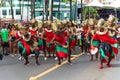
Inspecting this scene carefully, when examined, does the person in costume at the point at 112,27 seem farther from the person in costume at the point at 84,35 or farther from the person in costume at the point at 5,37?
the person in costume at the point at 5,37

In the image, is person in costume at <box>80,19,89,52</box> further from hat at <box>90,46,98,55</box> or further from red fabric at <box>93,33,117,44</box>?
red fabric at <box>93,33,117,44</box>

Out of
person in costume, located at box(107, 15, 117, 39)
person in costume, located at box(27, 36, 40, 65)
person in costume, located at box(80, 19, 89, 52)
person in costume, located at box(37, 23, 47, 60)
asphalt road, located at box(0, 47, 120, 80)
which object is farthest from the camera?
person in costume, located at box(80, 19, 89, 52)

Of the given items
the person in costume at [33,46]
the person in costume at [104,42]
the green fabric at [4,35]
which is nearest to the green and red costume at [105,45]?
the person in costume at [104,42]

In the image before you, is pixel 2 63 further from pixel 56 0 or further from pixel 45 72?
pixel 56 0

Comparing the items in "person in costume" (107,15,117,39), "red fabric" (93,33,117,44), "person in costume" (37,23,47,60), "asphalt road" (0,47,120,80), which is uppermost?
"person in costume" (107,15,117,39)

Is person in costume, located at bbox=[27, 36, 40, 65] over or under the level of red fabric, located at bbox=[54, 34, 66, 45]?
under

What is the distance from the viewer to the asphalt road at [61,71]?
16609 millimetres

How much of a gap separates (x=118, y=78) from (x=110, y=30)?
3.32 meters

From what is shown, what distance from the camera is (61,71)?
18.4 m

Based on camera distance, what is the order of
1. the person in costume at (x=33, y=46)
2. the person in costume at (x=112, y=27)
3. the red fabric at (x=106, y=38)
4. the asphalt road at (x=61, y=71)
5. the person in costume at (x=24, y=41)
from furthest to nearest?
the person in costume at (x=33, y=46) → the person in costume at (x=24, y=41) → the person in costume at (x=112, y=27) → the red fabric at (x=106, y=38) → the asphalt road at (x=61, y=71)

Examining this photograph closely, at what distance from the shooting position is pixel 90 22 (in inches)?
948

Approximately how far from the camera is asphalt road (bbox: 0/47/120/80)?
1661cm

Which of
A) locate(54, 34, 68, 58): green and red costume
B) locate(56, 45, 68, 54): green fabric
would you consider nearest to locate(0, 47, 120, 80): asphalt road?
locate(54, 34, 68, 58): green and red costume

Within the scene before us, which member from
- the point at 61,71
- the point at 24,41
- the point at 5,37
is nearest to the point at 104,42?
the point at 61,71
